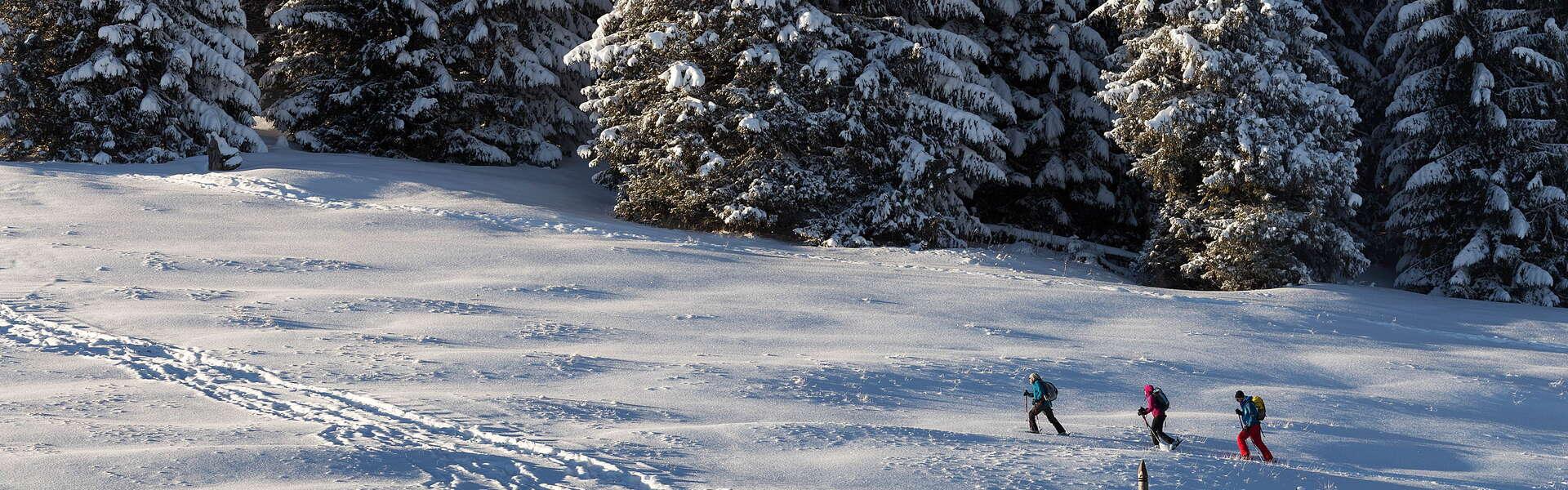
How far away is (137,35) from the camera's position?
1077 inches

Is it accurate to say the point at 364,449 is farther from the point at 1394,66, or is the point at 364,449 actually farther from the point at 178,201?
the point at 1394,66

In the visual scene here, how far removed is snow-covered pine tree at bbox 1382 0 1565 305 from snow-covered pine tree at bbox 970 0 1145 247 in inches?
233

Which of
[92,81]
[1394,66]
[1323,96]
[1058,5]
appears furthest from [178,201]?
[1394,66]

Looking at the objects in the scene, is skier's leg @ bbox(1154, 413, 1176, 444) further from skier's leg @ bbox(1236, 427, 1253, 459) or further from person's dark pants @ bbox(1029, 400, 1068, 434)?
person's dark pants @ bbox(1029, 400, 1068, 434)

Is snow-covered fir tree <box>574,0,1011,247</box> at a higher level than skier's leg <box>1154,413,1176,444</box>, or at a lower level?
higher

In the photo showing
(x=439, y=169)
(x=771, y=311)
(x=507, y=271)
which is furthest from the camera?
(x=439, y=169)

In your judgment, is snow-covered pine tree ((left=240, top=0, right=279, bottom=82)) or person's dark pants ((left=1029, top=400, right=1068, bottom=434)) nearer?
person's dark pants ((left=1029, top=400, right=1068, bottom=434))

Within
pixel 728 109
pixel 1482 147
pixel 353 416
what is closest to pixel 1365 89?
pixel 1482 147

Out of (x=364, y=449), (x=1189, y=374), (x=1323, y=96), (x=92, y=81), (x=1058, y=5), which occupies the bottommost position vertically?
(x=364, y=449)

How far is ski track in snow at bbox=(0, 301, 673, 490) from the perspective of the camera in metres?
9.55

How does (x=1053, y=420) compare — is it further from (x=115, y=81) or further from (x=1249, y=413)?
(x=115, y=81)

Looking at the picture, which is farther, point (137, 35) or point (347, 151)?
point (347, 151)

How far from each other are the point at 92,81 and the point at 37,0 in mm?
2403

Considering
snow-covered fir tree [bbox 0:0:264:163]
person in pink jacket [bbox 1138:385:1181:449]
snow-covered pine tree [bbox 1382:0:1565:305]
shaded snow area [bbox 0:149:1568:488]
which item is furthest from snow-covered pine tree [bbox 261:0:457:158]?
person in pink jacket [bbox 1138:385:1181:449]
